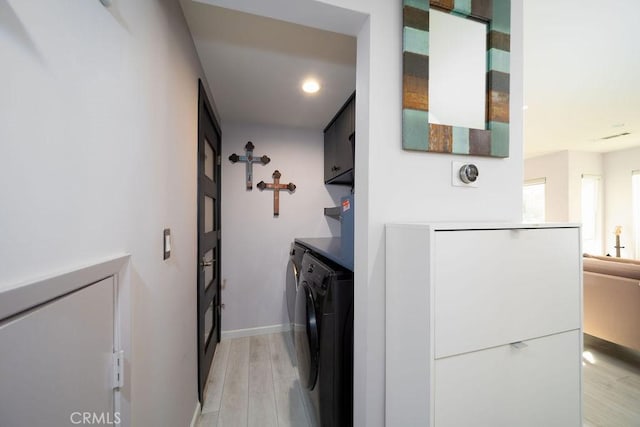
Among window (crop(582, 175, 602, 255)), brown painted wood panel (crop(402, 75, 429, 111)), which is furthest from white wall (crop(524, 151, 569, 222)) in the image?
brown painted wood panel (crop(402, 75, 429, 111))

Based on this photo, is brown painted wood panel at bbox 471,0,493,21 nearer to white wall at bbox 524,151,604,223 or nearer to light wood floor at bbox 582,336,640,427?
light wood floor at bbox 582,336,640,427

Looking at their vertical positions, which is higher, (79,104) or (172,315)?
(79,104)

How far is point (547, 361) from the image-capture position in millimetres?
925

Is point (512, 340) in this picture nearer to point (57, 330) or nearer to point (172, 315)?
point (57, 330)

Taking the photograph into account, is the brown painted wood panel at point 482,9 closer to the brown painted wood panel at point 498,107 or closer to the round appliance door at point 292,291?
→ the brown painted wood panel at point 498,107

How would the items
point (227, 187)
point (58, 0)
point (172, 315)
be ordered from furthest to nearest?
point (227, 187) → point (172, 315) → point (58, 0)

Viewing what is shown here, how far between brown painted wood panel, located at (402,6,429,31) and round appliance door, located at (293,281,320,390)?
1.37 meters

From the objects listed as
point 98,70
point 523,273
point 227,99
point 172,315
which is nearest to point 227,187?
point 227,99

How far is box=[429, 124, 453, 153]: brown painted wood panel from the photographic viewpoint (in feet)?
3.38

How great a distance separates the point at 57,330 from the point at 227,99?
200 centimetres

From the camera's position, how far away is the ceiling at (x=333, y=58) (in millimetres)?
1267

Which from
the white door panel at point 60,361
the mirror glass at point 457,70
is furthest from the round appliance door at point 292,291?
the mirror glass at point 457,70

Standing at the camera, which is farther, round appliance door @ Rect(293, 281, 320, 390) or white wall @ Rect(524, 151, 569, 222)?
white wall @ Rect(524, 151, 569, 222)

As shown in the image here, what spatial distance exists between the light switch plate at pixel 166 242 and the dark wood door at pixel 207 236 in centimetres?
50
